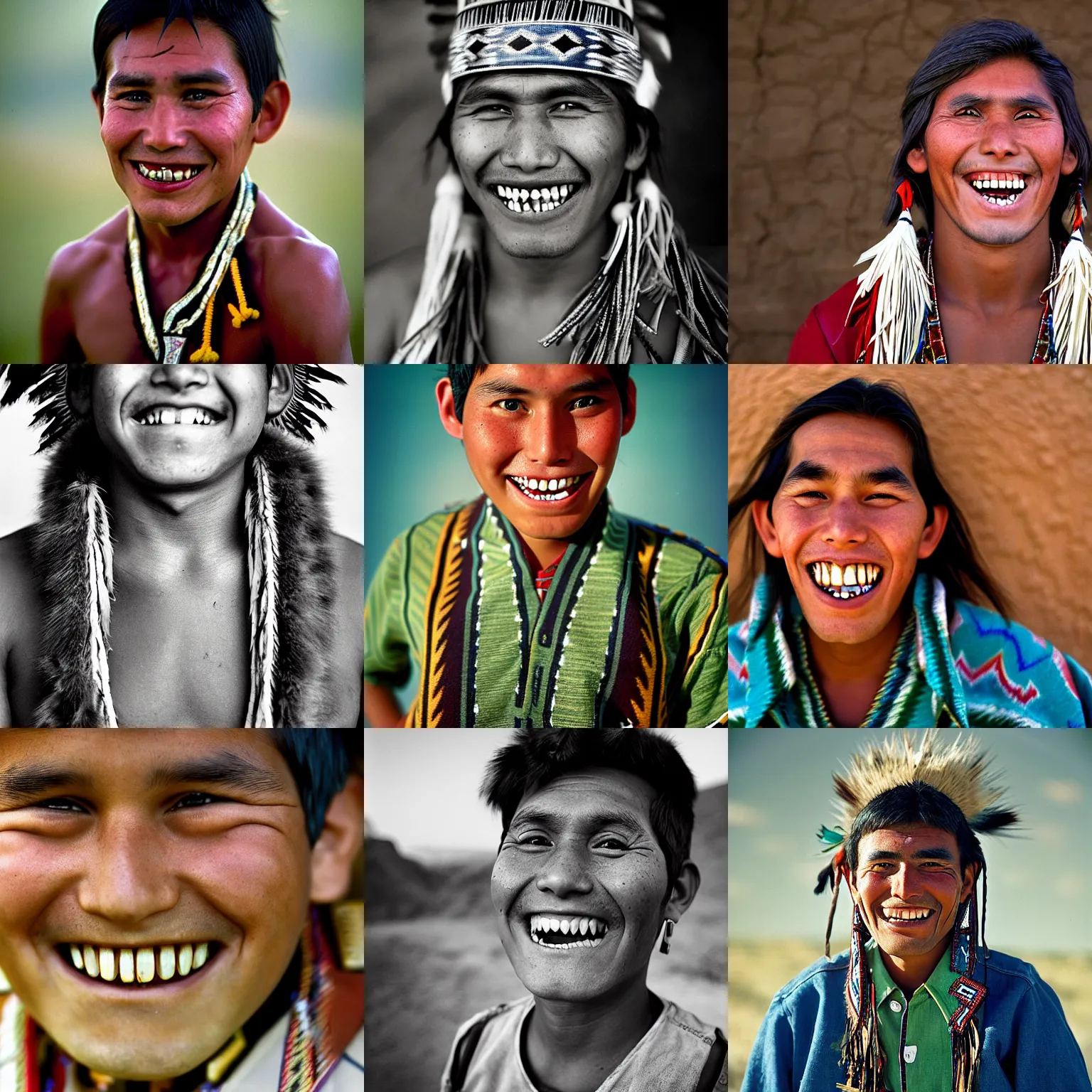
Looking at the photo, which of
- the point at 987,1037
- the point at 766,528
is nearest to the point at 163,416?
the point at 766,528

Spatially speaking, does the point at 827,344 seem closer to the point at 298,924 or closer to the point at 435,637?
the point at 435,637

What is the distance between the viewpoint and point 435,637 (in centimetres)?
203

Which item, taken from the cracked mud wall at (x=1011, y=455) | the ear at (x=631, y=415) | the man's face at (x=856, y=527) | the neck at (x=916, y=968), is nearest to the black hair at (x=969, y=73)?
the cracked mud wall at (x=1011, y=455)

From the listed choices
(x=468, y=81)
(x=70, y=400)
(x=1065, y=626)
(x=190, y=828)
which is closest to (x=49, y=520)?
(x=70, y=400)

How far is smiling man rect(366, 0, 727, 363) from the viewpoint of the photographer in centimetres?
204

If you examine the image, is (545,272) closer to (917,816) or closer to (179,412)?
(179,412)

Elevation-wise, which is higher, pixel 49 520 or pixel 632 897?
pixel 49 520

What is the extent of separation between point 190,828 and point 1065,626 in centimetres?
128

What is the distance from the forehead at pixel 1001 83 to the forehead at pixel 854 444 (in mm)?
493

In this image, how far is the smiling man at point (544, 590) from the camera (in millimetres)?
2025

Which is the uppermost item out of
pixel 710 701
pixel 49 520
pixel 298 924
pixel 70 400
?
pixel 70 400

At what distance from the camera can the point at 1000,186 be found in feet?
6.72

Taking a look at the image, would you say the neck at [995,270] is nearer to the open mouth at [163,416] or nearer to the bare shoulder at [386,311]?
the bare shoulder at [386,311]

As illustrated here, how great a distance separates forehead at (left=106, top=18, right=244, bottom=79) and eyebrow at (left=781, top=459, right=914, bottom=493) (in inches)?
39.2
